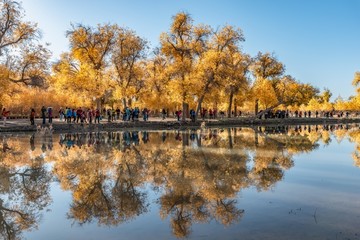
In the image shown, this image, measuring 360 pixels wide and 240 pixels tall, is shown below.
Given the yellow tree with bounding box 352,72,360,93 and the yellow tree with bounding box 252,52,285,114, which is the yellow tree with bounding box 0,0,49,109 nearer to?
the yellow tree with bounding box 252,52,285,114

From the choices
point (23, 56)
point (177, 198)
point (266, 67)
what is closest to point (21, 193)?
point (177, 198)

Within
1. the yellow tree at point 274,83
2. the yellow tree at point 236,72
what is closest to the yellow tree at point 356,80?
the yellow tree at point 274,83

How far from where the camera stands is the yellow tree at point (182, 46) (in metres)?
50.1

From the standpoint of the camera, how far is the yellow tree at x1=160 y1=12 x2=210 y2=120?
5012 cm

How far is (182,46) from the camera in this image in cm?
5225

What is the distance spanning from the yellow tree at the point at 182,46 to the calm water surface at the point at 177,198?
107 feet

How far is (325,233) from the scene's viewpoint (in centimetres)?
777

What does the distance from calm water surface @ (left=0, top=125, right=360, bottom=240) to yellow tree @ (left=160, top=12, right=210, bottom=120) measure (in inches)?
1278

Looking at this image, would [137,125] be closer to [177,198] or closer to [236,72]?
[236,72]

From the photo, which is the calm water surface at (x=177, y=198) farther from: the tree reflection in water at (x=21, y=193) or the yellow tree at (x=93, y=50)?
the yellow tree at (x=93, y=50)

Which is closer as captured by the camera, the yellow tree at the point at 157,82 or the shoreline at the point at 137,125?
the shoreline at the point at 137,125

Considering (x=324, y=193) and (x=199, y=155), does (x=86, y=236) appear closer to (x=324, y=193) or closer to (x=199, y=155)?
(x=324, y=193)

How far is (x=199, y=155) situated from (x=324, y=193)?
884 centimetres

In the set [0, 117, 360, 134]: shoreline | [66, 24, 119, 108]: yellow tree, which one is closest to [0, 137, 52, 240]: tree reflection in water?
[0, 117, 360, 134]: shoreline
